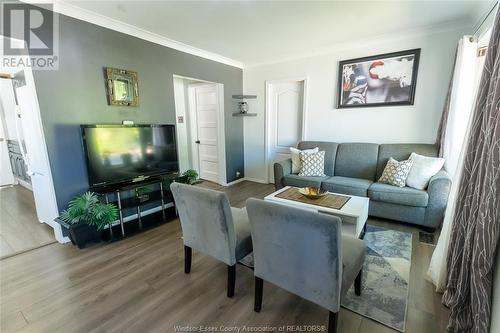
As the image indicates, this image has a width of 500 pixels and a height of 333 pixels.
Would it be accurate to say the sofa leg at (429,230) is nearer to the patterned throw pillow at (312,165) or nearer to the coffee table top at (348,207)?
the coffee table top at (348,207)

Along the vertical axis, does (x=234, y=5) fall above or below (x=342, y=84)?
above

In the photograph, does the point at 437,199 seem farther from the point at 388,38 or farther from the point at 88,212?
the point at 88,212

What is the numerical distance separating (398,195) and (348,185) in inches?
22.7

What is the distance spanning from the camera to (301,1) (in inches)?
88.0

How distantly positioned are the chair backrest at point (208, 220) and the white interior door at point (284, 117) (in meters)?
2.99

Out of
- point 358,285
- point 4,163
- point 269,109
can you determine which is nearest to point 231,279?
point 358,285

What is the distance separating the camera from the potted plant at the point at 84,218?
2.35 meters

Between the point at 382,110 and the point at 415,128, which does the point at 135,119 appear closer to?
the point at 382,110

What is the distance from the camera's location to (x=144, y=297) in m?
1.74

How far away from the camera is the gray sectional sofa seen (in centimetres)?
259

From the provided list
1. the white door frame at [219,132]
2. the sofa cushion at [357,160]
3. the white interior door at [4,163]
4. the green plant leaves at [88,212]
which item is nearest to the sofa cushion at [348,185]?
the sofa cushion at [357,160]

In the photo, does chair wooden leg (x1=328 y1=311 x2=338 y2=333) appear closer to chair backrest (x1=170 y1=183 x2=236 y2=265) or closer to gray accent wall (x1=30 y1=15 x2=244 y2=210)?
chair backrest (x1=170 y1=183 x2=236 y2=265)

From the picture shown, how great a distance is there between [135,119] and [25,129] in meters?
1.14

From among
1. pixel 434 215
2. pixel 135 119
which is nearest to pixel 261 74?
pixel 135 119
